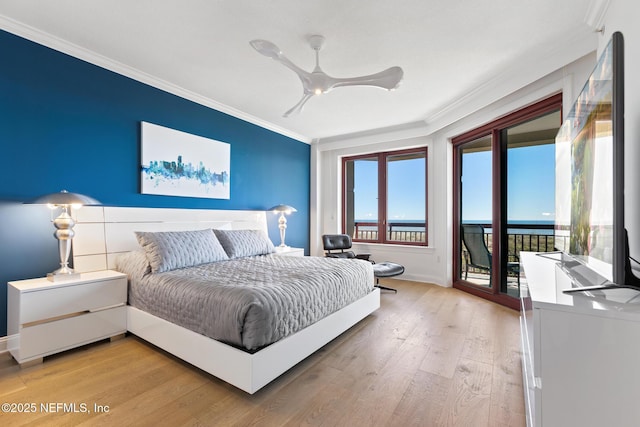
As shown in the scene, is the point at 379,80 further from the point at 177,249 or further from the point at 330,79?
the point at 177,249

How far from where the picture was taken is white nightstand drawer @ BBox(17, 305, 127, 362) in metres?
2.12

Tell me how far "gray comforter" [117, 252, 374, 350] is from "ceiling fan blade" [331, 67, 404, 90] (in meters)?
1.65

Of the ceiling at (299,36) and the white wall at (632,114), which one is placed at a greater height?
the ceiling at (299,36)

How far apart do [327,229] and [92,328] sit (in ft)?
13.3

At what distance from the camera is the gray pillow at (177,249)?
2.64 m

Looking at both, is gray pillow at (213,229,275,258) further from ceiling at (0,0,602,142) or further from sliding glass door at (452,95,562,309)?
sliding glass door at (452,95,562,309)

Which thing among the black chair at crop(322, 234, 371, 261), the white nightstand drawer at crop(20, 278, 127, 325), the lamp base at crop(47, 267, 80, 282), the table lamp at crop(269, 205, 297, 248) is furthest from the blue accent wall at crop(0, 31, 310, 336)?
the black chair at crop(322, 234, 371, 261)

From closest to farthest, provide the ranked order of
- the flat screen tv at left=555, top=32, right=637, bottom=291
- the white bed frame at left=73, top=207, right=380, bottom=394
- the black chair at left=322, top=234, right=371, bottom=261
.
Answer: the flat screen tv at left=555, top=32, right=637, bottom=291, the white bed frame at left=73, top=207, right=380, bottom=394, the black chair at left=322, top=234, right=371, bottom=261

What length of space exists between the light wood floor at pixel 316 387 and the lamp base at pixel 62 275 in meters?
0.61

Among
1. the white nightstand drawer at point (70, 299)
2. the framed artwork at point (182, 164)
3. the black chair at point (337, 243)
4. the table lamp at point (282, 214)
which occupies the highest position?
the framed artwork at point (182, 164)

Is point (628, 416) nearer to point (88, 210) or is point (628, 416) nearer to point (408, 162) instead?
point (88, 210)

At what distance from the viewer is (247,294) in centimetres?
183

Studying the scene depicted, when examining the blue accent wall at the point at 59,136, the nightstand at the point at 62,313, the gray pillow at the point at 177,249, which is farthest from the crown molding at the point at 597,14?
the nightstand at the point at 62,313

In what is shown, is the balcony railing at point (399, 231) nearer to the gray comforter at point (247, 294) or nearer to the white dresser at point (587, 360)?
the gray comforter at point (247, 294)
